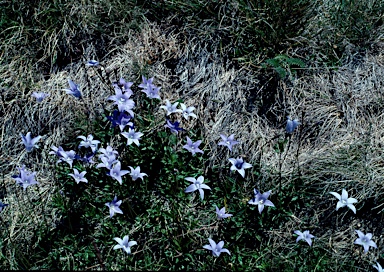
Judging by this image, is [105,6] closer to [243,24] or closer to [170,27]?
[170,27]

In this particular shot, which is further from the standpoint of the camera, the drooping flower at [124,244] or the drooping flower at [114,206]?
the drooping flower at [114,206]

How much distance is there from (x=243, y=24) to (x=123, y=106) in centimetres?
137

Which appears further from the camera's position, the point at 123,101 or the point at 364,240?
the point at 123,101

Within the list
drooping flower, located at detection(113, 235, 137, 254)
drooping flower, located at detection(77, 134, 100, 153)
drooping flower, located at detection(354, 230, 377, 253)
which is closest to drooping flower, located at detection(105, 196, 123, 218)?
drooping flower, located at detection(113, 235, 137, 254)

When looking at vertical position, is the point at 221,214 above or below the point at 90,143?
below

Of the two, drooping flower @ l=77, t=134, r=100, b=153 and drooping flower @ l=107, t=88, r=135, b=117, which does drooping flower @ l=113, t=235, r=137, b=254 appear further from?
drooping flower @ l=107, t=88, r=135, b=117

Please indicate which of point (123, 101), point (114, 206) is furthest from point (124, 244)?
point (123, 101)

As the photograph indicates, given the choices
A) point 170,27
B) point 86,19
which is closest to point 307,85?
point 170,27

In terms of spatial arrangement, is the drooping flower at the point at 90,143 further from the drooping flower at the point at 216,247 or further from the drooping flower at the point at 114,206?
the drooping flower at the point at 216,247

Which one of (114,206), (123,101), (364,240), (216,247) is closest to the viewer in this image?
(364,240)

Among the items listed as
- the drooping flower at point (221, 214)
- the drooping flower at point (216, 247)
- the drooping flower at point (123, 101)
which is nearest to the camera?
the drooping flower at point (216, 247)

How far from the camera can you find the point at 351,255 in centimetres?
380

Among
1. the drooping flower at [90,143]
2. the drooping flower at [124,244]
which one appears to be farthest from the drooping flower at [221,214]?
the drooping flower at [90,143]

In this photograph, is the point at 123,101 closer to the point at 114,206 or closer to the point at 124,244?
the point at 114,206
